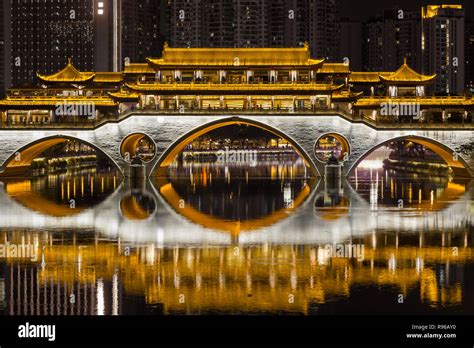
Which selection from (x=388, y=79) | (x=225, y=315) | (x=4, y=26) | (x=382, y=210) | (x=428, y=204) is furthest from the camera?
(x=4, y=26)

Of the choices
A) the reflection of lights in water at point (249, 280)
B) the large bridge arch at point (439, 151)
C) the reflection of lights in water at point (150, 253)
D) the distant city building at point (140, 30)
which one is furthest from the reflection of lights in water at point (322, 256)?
the distant city building at point (140, 30)

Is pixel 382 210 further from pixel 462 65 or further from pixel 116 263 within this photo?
pixel 462 65

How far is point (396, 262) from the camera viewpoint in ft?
72.5

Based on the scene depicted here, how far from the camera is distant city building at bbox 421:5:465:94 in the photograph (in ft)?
509

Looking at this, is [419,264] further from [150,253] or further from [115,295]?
[115,295]

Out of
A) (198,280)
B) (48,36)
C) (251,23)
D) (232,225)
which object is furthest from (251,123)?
(251,23)

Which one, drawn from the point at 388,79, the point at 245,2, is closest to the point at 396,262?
the point at 388,79

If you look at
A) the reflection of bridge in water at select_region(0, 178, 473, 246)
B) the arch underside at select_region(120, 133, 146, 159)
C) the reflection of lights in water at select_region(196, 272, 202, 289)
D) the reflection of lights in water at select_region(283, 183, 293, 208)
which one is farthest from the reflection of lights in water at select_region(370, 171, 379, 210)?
the reflection of lights in water at select_region(196, 272, 202, 289)

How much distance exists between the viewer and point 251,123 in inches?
2308

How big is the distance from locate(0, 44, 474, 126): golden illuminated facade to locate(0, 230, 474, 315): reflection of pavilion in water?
34.2m

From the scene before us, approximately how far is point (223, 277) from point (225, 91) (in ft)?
133

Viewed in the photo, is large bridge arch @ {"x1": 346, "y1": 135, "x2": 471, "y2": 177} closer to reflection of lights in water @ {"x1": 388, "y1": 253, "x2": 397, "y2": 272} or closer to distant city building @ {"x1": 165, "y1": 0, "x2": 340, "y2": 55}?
reflection of lights in water @ {"x1": 388, "y1": 253, "x2": 397, "y2": 272}

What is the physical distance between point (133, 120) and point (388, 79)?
2107cm

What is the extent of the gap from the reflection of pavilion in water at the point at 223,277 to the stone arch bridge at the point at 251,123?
32.3 meters
